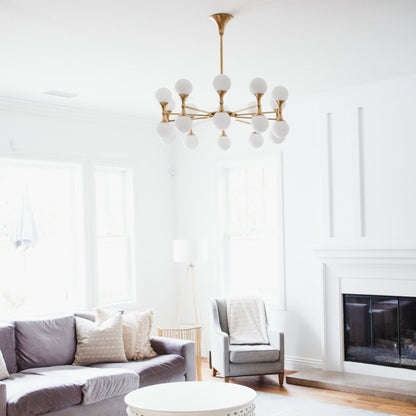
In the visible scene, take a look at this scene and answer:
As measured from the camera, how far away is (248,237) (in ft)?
21.7

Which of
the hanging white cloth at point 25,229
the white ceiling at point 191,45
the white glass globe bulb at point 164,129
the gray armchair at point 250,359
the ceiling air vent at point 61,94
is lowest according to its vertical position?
the gray armchair at point 250,359

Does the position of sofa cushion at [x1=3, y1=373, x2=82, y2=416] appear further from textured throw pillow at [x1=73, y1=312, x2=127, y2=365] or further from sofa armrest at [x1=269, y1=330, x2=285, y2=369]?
sofa armrest at [x1=269, y1=330, x2=285, y2=369]

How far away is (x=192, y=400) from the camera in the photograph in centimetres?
372

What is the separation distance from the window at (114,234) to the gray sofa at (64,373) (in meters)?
1.34

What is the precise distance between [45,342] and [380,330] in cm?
312

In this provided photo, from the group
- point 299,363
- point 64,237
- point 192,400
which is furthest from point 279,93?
point 299,363

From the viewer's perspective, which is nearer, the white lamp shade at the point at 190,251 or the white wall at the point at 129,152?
the white wall at the point at 129,152

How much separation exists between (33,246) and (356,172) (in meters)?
3.26

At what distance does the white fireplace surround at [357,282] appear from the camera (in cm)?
531

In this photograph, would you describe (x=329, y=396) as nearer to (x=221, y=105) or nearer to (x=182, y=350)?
(x=182, y=350)

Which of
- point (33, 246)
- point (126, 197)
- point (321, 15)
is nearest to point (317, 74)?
point (321, 15)

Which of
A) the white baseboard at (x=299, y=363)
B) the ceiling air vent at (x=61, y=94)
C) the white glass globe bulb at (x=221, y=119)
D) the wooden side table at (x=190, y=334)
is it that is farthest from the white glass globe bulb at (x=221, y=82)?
the white baseboard at (x=299, y=363)

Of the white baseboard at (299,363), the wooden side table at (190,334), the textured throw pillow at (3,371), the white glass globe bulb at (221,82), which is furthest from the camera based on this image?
the white baseboard at (299,363)

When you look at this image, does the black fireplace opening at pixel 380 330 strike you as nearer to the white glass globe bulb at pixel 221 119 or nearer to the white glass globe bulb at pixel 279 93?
the white glass globe bulb at pixel 279 93
